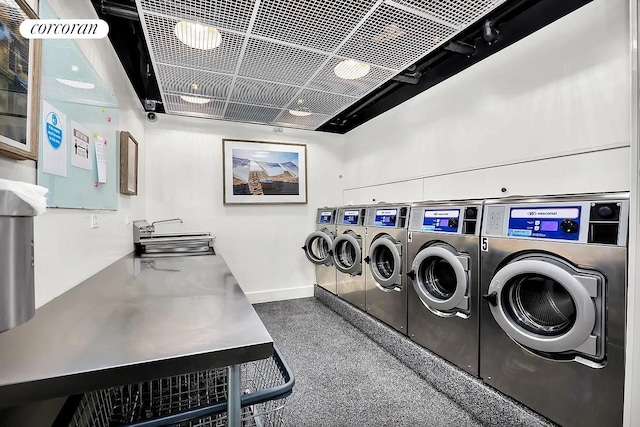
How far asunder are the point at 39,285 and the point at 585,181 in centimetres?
292

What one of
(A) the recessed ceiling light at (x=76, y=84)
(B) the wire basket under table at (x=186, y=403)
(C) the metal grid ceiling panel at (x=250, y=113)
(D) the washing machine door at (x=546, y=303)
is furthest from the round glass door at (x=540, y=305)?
(C) the metal grid ceiling panel at (x=250, y=113)

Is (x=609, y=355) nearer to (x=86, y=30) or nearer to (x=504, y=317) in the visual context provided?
(x=504, y=317)

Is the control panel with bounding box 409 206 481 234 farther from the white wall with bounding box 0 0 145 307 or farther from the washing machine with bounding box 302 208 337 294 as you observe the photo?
the white wall with bounding box 0 0 145 307

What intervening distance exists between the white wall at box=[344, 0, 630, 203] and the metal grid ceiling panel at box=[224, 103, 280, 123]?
1.68 m

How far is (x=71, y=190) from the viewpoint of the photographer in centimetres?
145

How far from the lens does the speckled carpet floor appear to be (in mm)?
1772

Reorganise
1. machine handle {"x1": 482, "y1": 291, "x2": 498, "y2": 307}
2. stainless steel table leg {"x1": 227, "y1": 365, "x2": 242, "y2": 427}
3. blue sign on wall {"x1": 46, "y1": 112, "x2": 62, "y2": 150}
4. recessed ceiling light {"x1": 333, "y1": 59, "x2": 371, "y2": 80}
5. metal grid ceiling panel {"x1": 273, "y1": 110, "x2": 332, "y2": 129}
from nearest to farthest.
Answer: stainless steel table leg {"x1": 227, "y1": 365, "x2": 242, "y2": 427}, blue sign on wall {"x1": 46, "y1": 112, "x2": 62, "y2": 150}, machine handle {"x1": 482, "y1": 291, "x2": 498, "y2": 307}, recessed ceiling light {"x1": 333, "y1": 59, "x2": 371, "y2": 80}, metal grid ceiling panel {"x1": 273, "y1": 110, "x2": 332, "y2": 129}

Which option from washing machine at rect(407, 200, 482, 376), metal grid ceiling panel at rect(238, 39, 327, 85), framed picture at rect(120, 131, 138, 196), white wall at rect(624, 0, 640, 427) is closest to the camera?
white wall at rect(624, 0, 640, 427)

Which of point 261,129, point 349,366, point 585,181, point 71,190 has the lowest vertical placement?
point 349,366

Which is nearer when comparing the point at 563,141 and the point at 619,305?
the point at 619,305

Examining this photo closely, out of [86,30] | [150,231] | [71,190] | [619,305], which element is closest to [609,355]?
[619,305]

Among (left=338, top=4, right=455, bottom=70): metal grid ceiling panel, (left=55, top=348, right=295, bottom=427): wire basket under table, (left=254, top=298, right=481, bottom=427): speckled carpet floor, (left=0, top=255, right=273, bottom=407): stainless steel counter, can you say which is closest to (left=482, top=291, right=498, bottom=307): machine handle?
(left=254, top=298, right=481, bottom=427): speckled carpet floor

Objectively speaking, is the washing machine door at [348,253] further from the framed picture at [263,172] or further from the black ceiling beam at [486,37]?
the black ceiling beam at [486,37]

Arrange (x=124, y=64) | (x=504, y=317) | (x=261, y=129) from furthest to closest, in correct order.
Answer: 1. (x=261, y=129)
2. (x=124, y=64)
3. (x=504, y=317)
